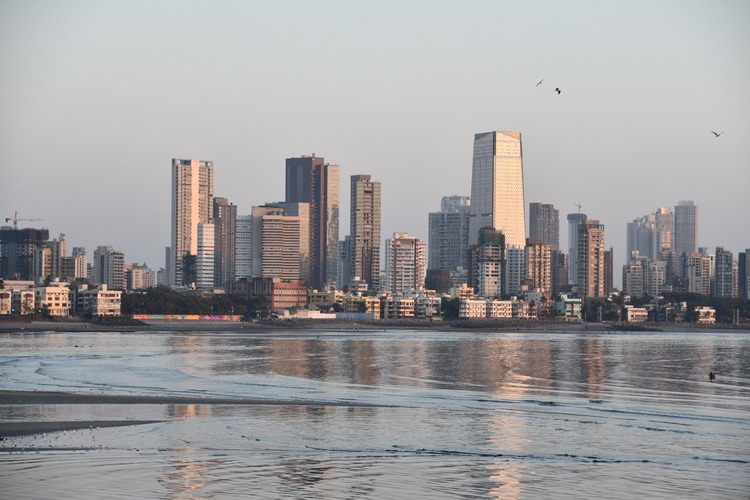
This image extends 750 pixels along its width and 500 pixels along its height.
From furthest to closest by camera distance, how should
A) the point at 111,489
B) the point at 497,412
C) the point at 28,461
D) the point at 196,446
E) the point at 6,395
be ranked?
the point at 6,395 → the point at 497,412 → the point at 196,446 → the point at 28,461 → the point at 111,489

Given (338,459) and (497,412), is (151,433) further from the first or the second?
(497,412)

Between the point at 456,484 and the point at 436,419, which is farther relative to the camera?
the point at 436,419

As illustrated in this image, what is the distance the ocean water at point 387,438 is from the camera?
36.9m

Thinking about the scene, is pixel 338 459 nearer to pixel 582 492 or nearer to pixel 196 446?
pixel 196 446

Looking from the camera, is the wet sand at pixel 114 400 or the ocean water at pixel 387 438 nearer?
the ocean water at pixel 387 438

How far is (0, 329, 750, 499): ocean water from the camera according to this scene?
36.9 metres

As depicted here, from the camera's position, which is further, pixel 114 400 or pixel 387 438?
pixel 114 400

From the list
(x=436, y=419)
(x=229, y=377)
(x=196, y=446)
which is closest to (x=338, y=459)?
(x=196, y=446)

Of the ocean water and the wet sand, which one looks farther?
the wet sand

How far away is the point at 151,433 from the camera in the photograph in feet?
157

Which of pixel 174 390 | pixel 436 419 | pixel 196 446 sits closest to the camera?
pixel 196 446

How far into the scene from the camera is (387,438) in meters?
47.3

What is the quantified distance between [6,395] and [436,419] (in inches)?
969

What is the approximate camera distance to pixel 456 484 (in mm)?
37344
